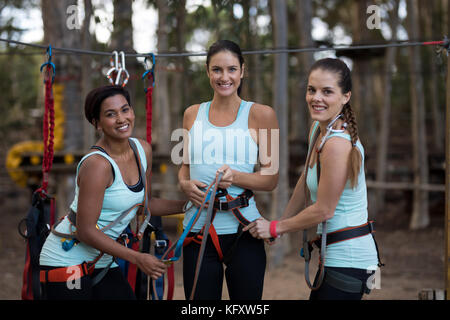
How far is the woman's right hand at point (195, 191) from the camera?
7.19 ft

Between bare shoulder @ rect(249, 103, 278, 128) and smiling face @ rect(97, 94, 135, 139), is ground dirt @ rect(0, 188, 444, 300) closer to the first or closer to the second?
bare shoulder @ rect(249, 103, 278, 128)

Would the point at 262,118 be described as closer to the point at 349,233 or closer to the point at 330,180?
the point at 330,180

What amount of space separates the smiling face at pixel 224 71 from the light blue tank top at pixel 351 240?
0.55m

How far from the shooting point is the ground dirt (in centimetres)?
520

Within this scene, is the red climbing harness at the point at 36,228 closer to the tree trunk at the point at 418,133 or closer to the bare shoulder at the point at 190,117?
the bare shoulder at the point at 190,117

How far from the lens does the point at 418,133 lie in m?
7.96

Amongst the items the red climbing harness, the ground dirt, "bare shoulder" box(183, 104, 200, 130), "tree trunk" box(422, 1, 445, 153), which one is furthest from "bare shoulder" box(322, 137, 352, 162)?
"tree trunk" box(422, 1, 445, 153)

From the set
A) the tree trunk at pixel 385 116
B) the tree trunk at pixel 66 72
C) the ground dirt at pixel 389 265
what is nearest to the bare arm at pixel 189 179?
the ground dirt at pixel 389 265

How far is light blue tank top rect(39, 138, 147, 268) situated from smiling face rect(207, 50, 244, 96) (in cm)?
59

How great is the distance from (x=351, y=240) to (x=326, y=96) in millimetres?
598

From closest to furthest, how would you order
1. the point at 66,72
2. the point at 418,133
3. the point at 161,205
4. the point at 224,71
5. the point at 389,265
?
1. the point at 224,71
2. the point at 161,205
3. the point at 389,265
4. the point at 66,72
5. the point at 418,133

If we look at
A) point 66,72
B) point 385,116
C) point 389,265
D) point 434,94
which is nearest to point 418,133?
point 385,116
